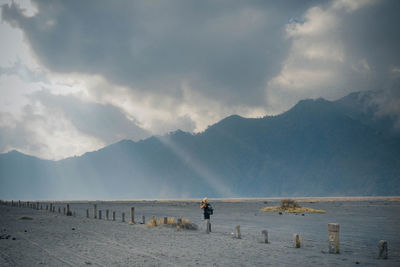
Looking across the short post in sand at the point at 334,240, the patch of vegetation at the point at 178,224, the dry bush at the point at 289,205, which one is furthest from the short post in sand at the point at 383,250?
the dry bush at the point at 289,205

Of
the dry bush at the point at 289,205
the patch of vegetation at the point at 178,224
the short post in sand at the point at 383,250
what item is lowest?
the dry bush at the point at 289,205

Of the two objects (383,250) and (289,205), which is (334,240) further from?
(289,205)

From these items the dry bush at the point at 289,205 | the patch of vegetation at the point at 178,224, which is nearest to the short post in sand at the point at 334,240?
the patch of vegetation at the point at 178,224

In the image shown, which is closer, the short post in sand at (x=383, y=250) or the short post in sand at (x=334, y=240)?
the short post in sand at (x=383, y=250)

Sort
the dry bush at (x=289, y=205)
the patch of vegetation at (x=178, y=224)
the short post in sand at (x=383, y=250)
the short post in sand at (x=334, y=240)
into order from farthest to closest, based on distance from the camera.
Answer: the dry bush at (x=289, y=205)
the patch of vegetation at (x=178, y=224)
the short post in sand at (x=334, y=240)
the short post in sand at (x=383, y=250)

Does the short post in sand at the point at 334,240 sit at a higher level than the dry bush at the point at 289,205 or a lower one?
higher

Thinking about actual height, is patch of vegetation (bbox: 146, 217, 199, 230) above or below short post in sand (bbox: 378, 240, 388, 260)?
below

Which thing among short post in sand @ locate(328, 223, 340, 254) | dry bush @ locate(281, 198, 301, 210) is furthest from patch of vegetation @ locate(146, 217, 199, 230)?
dry bush @ locate(281, 198, 301, 210)

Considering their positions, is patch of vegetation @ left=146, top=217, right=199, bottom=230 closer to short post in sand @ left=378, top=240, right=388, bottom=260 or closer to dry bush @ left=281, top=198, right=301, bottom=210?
short post in sand @ left=378, top=240, right=388, bottom=260

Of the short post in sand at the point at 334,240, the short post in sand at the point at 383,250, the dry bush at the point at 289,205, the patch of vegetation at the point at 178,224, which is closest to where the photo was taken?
the short post in sand at the point at 383,250

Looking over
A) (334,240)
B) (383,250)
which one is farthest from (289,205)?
(383,250)

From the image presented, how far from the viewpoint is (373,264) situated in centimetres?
1284

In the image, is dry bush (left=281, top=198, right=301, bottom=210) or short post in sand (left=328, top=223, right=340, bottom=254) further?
dry bush (left=281, top=198, right=301, bottom=210)

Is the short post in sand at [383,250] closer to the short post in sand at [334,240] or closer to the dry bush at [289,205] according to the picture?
the short post in sand at [334,240]
